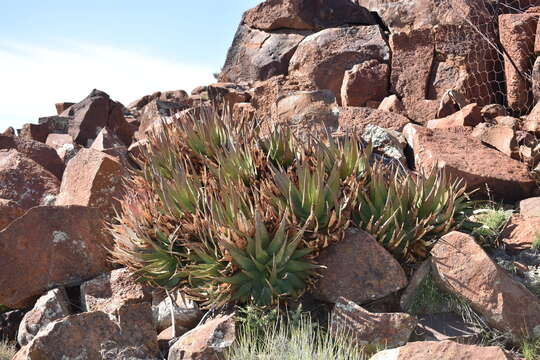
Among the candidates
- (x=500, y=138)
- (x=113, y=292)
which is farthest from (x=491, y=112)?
(x=113, y=292)

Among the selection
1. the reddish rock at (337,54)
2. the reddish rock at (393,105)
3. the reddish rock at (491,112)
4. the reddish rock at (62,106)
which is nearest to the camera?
the reddish rock at (491,112)

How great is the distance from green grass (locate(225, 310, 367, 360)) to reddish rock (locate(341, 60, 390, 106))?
18.7 ft

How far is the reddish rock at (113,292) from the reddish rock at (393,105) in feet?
15.3

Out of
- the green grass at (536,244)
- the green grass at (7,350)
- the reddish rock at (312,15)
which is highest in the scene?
the reddish rock at (312,15)

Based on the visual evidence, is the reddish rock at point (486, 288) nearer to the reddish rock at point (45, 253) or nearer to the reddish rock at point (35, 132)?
the reddish rock at point (45, 253)

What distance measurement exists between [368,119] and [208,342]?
4.22m

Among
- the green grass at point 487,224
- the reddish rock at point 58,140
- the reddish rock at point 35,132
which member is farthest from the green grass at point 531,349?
the reddish rock at point 35,132

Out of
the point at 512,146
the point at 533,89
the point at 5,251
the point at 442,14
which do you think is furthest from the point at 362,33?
the point at 5,251

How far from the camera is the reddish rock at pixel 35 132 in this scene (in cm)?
1198

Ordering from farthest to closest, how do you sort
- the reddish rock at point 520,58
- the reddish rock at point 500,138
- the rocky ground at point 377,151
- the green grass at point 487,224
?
the reddish rock at point 520,58
the reddish rock at point 500,138
the green grass at point 487,224
the rocky ground at point 377,151

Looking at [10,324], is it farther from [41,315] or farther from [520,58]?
[520,58]

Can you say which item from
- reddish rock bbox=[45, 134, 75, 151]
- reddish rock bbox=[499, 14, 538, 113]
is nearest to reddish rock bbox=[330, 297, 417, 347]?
reddish rock bbox=[499, 14, 538, 113]

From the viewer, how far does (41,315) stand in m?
5.38

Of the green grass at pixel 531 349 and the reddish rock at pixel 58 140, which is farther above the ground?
the reddish rock at pixel 58 140
